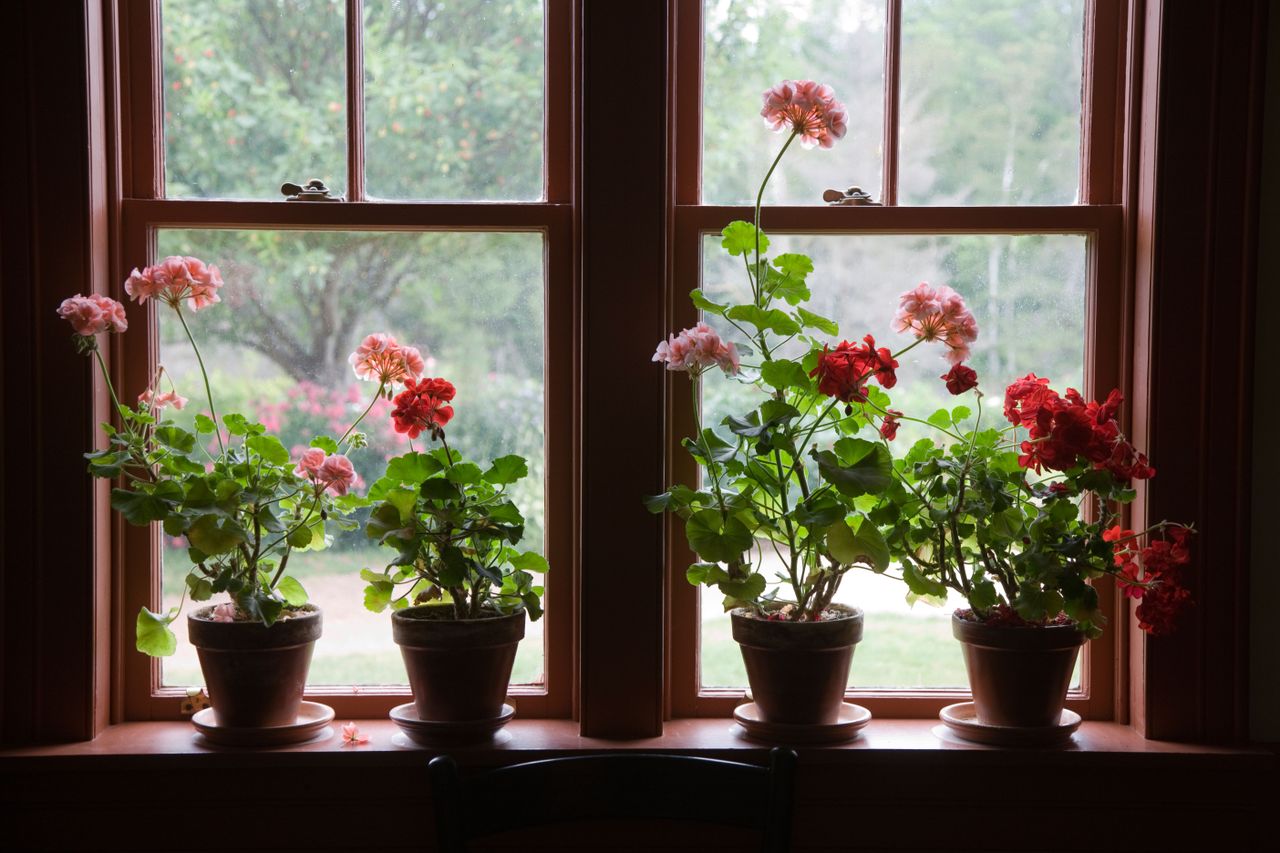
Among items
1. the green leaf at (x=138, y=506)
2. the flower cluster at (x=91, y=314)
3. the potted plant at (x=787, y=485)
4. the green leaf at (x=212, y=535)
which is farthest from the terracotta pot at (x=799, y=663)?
the flower cluster at (x=91, y=314)

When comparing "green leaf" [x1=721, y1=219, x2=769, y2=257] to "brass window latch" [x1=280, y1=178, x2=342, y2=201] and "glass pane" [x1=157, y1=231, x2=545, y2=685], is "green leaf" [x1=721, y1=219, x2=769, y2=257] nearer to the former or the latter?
"glass pane" [x1=157, y1=231, x2=545, y2=685]

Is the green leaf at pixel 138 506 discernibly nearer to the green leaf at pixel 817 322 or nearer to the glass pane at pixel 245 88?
the glass pane at pixel 245 88

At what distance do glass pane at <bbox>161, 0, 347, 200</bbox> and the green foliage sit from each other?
63 cm

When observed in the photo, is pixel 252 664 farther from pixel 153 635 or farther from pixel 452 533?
pixel 452 533

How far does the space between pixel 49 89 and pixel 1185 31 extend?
1915 mm

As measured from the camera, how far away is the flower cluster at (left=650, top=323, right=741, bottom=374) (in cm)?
161

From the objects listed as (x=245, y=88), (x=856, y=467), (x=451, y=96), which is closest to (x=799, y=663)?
(x=856, y=467)

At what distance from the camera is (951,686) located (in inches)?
76.3

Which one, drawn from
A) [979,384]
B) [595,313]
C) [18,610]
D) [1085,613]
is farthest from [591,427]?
[18,610]

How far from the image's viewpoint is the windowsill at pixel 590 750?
5.57ft

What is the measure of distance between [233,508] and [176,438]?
0.52ft

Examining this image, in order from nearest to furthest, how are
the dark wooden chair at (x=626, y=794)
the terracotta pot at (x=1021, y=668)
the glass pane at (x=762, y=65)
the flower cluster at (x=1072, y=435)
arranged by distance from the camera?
1. the dark wooden chair at (x=626, y=794)
2. the flower cluster at (x=1072, y=435)
3. the terracotta pot at (x=1021, y=668)
4. the glass pane at (x=762, y=65)

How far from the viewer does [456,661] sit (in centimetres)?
172

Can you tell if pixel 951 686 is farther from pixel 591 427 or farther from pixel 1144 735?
pixel 591 427
